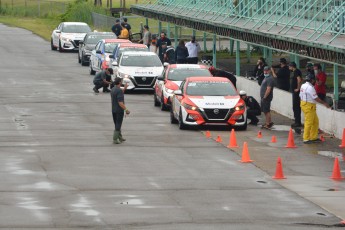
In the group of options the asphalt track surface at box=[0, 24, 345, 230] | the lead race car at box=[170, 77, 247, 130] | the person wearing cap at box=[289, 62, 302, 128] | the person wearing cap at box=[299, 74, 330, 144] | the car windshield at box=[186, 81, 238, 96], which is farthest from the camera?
A: the car windshield at box=[186, 81, 238, 96]

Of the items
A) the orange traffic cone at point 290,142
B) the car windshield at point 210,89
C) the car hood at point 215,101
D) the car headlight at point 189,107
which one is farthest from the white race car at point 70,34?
the orange traffic cone at point 290,142

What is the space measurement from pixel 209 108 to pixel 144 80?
10.2m

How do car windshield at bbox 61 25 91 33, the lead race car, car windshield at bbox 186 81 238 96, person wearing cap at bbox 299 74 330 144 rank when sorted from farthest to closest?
car windshield at bbox 61 25 91 33, car windshield at bbox 186 81 238 96, the lead race car, person wearing cap at bbox 299 74 330 144

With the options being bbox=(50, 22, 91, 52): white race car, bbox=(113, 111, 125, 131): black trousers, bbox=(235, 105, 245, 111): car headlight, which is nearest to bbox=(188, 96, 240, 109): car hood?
bbox=(235, 105, 245, 111): car headlight

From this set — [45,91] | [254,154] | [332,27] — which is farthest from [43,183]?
[45,91]

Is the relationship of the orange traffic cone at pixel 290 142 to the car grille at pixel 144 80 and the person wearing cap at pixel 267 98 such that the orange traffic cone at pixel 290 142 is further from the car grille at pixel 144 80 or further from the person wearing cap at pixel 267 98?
the car grille at pixel 144 80

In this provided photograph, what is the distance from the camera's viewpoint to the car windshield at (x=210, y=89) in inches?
1234

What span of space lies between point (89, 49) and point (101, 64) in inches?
257

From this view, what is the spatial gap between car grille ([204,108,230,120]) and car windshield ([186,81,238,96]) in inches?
→ 42.5

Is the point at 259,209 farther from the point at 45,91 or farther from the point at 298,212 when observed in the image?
the point at 45,91

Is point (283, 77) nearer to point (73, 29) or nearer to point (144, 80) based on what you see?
point (144, 80)

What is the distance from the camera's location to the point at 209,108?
30.3 meters

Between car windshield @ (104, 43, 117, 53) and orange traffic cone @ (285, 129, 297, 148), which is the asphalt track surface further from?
car windshield @ (104, 43, 117, 53)

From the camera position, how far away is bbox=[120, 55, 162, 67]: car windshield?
41.2 m
